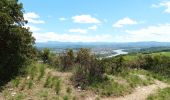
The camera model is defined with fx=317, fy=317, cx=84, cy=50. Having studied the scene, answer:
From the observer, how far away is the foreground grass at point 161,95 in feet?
58.5

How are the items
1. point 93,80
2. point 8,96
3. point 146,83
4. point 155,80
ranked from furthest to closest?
point 155,80 → point 146,83 → point 93,80 → point 8,96

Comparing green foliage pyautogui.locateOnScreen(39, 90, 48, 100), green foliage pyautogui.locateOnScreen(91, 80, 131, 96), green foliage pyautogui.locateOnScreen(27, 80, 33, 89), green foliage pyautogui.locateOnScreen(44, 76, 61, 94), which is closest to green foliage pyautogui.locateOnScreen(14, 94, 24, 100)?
green foliage pyautogui.locateOnScreen(39, 90, 48, 100)

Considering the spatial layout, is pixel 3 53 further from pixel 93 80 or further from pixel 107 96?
pixel 107 96

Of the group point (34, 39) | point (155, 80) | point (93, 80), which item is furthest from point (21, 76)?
point (155, 80)

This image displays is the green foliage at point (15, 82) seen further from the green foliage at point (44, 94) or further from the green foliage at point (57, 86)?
the green foliage at point (57, 86)

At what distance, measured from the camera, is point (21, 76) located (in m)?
20.5

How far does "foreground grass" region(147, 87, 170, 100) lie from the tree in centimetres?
852

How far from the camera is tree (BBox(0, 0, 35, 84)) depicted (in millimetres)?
19531

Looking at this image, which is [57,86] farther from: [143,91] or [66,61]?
[143,91]

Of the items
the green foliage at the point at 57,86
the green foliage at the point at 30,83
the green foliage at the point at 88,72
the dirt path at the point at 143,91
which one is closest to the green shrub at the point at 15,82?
the green foliage at the point at 30,83

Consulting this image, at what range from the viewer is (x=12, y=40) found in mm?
20031

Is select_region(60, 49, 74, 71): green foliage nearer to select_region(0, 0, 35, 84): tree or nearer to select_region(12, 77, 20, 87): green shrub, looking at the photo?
select_region(0, 0, 35, 84): tree

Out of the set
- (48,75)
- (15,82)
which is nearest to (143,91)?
(48,75)

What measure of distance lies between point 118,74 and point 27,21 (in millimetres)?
7331
